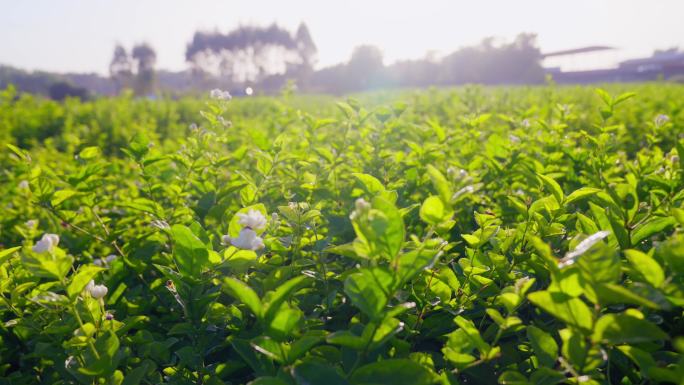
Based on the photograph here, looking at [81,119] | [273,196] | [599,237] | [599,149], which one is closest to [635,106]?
[599,149]

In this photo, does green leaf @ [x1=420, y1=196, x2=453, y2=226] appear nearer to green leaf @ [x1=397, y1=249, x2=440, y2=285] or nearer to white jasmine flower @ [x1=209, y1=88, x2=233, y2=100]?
green leaf @ [x1=397, y1=249, x2=440, y2=285]

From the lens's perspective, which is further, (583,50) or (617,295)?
(583,50)

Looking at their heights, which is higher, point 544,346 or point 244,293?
point 244,293

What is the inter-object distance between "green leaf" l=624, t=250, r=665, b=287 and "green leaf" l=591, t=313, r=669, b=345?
9 cm

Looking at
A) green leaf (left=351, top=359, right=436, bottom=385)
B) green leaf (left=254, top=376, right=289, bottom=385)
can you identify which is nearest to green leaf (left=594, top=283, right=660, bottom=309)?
green leaf (left=351, top=359, right=436, bottom=385)

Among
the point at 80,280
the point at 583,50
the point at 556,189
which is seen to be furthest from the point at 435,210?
the point at 583,50

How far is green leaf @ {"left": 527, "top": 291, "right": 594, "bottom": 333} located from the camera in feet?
2.81

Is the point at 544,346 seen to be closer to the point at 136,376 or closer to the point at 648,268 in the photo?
the point at 648,268

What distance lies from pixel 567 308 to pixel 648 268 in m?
0.17

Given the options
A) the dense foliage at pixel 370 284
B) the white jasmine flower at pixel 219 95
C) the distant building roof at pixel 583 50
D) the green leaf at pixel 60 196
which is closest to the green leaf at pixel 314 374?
the dense foliage at pixel 370 284

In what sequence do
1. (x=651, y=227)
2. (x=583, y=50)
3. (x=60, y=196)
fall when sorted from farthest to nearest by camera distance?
(x=583, y=50), (x=60, y=196), (x=651, y=227)

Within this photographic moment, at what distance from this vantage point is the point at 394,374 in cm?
88

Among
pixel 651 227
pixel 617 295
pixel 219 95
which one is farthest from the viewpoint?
pixel 219 95

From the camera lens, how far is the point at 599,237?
854 millimetres
